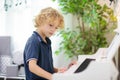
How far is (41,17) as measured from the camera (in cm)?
187

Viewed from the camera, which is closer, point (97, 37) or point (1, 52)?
point (97, 37)

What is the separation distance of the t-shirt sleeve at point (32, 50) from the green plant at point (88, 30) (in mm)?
1634

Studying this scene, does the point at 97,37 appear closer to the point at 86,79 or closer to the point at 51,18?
the point at 51,18

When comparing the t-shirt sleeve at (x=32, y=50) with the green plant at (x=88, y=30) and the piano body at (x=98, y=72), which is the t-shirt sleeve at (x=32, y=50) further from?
the green plant at (x=88, y=30)

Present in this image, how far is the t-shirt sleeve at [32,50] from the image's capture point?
178 cm

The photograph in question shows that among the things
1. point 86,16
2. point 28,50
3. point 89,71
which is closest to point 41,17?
point 28,50

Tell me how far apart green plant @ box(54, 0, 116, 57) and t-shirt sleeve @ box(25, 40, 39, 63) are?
1634mm

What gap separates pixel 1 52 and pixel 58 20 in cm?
240

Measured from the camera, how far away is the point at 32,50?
181cm

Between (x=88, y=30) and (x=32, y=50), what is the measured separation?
1929 millimetres

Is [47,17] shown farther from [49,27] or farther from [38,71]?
[38,71]

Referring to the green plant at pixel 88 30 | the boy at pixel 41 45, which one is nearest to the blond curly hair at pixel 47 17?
the boy at pixel 41 45

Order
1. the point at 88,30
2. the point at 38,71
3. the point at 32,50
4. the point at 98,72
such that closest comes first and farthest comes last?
the point at 98,72 < the point at 38,71 < the point at 32,50 < the point at 88,30

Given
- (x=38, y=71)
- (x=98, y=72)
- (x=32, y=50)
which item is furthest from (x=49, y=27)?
(x=98, y=72)
